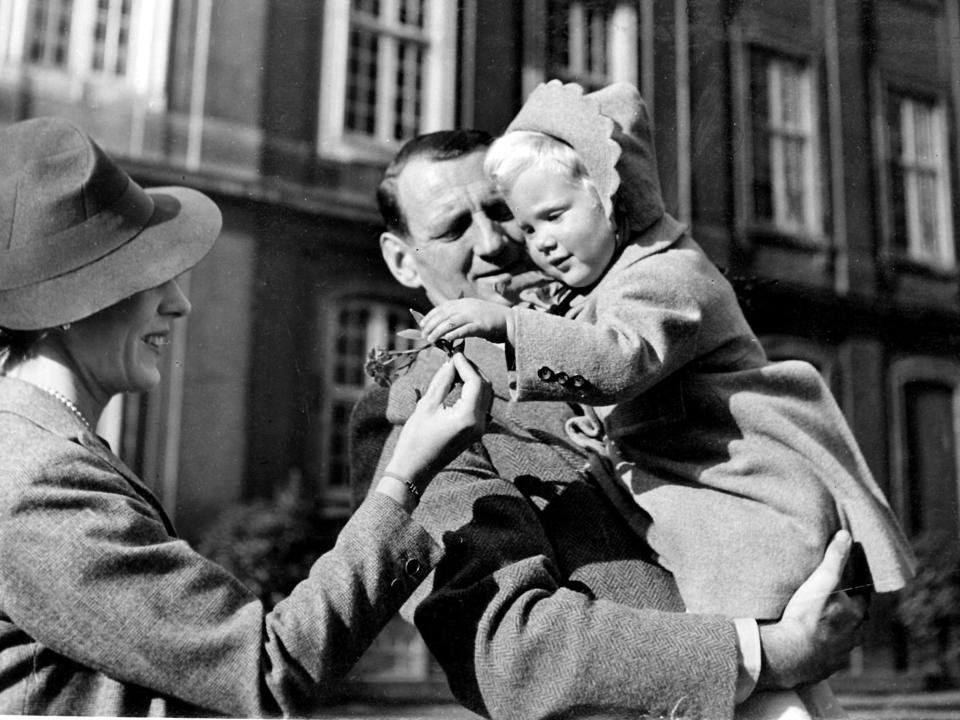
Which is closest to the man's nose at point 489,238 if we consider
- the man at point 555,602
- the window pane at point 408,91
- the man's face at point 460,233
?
the man's face at point 460,233

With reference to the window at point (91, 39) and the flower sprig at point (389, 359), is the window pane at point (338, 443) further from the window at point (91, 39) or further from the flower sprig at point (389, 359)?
the window at point (91, 39)

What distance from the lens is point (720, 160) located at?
251cm

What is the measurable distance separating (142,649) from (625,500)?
854mm

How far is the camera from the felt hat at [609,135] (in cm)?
183

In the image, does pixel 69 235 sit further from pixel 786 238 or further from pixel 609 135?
pixel 786 238

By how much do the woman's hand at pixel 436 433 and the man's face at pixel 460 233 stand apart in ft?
1.42

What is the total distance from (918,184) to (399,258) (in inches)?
49.7

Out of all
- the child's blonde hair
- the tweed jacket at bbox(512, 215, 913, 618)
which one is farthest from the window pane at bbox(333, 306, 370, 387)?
the tweed jacket at bbox(512, 215, 913, 618)

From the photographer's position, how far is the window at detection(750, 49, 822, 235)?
8.34 ft

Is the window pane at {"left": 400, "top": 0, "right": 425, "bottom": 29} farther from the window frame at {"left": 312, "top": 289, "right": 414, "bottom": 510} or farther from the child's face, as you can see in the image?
the child's face

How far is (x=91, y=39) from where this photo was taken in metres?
3.04

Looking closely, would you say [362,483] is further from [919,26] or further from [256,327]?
[919,26]

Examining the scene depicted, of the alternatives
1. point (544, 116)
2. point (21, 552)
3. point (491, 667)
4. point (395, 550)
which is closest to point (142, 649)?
point (21, 552)

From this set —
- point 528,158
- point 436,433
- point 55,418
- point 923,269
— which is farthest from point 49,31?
point 923,269
